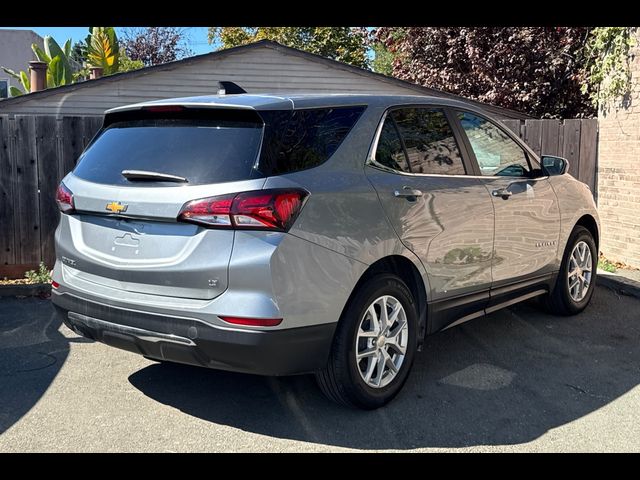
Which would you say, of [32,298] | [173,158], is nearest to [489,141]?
[173,158]

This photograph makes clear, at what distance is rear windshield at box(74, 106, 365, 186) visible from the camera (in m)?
3.57

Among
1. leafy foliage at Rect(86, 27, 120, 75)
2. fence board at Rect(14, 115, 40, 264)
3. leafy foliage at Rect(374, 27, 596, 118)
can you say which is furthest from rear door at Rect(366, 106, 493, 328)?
leafy foliage at Rect(86, 27, 120, 75)

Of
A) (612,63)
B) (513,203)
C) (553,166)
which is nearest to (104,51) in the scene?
(612,63)

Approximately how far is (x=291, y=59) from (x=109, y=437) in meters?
9.43

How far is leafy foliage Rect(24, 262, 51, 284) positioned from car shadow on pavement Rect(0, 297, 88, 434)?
1.84ft

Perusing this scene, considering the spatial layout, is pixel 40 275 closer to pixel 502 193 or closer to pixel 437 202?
pixel 437 202

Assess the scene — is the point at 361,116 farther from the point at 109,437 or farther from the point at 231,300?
the point at 109,437

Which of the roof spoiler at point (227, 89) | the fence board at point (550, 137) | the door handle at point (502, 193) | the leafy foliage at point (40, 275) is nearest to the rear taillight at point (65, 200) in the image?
the roof spoiler at point (227, 89)

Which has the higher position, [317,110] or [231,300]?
[317,110]

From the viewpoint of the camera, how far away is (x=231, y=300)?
11.4 feet

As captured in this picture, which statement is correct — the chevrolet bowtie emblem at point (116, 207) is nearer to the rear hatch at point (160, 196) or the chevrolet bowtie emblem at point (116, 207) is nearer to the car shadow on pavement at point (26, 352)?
the rear hatch at point (160, 196)

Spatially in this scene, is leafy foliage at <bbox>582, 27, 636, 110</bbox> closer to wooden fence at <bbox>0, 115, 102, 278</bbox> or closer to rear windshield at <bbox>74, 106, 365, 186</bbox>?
rear windshield at <bbox>74, 106, 365, 186</bbox>

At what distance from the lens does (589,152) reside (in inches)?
359

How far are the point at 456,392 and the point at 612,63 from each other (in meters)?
5.80
